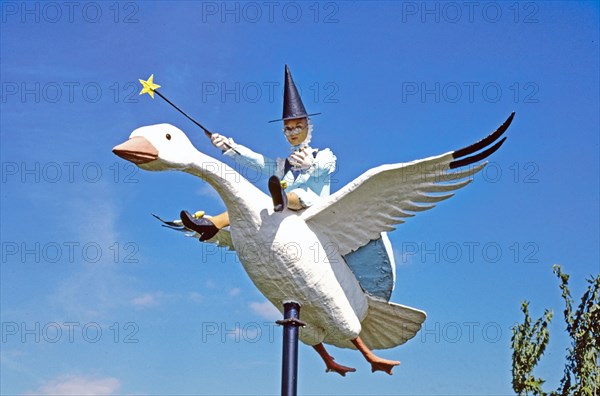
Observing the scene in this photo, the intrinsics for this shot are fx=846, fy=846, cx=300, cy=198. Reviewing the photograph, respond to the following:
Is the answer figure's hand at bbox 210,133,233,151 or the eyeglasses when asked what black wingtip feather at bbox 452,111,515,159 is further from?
figure's hand at bbox 210,133,233,151

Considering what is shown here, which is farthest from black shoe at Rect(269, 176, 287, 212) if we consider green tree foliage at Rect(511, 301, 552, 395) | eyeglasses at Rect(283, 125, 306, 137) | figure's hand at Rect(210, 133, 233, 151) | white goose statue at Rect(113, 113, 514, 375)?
green tree foliage at Rect(511, 301, 552, 395)

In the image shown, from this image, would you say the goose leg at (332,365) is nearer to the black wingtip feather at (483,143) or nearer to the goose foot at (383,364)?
the goose foot at (383,364)

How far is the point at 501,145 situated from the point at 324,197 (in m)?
1.27

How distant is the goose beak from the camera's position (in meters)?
5.11

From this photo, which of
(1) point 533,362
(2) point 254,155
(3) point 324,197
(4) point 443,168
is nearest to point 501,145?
(4) point 443,168

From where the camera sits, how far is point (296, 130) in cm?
604

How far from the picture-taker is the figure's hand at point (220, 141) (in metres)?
5.81

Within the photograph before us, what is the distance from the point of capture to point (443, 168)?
5.42 m

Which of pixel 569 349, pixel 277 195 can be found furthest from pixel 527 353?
pixel 277 195

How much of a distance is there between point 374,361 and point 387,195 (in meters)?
1.21

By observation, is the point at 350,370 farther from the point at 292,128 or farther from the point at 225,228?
the point at 292,128

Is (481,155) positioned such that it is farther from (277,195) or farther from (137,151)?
→ (137,151)

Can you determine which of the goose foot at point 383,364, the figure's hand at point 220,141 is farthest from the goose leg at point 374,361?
the figure's hand at point 220,141

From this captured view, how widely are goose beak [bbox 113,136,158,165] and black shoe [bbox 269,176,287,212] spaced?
750 mm
